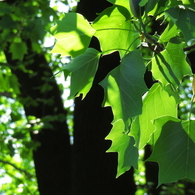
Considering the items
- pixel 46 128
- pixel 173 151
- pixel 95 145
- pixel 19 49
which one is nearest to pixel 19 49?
pixel 19 49

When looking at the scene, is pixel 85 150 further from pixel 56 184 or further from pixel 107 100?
pixel 107 100

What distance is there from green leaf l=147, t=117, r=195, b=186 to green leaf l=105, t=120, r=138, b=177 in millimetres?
53

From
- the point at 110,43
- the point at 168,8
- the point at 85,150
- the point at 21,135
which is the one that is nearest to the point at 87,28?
the point at 110,43

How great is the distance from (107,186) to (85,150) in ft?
0.88

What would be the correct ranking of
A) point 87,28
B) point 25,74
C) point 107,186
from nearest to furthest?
point 87,28 → point 107,186 → point 25,74

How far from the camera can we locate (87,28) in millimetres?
856

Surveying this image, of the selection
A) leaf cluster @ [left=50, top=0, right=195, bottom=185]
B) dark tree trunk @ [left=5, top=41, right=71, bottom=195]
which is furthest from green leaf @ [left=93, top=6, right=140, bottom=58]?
dark tree trunk @ [left=5, top=41, right=71, bottom=195]

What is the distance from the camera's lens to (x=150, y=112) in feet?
2.92

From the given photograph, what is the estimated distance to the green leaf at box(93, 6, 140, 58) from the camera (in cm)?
83

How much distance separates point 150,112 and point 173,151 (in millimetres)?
103

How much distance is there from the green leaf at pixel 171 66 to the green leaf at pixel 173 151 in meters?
0.09

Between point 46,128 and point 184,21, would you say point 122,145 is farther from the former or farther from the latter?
point 46,128

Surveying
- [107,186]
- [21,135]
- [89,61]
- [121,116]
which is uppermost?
[89,61]

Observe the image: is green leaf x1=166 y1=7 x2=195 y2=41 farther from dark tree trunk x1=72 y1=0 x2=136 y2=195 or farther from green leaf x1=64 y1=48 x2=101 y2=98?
dark tree trunk x1=72 y1=0 x2=136 y2=195
